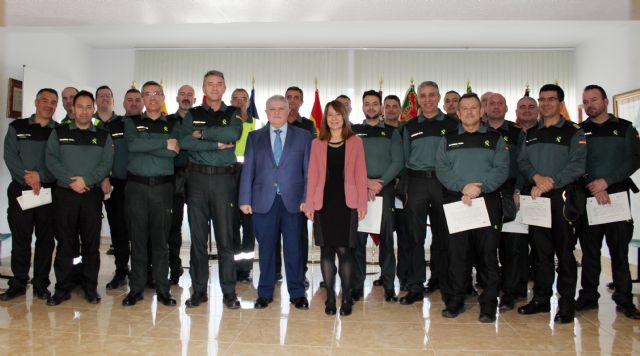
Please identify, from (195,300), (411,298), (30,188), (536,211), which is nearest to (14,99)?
(30,188)

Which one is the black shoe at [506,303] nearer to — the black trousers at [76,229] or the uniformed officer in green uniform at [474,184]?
the uniformed officer in green uniform at [474,184]

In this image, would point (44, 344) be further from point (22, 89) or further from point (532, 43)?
point (532, 43)

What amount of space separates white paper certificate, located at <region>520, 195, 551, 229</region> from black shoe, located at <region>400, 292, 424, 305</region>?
3.46 feet

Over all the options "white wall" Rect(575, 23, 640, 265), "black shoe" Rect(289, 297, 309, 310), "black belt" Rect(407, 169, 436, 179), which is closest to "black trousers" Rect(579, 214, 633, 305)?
"black belt" Rect(407, 169, 436, 179)

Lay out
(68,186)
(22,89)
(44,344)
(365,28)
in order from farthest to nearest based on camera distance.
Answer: (365,28)
(22,89)
(68,186)
(44,344)

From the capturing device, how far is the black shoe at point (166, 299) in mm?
4031

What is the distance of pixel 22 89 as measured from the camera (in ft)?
21.6

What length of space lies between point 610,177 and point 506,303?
125 centimetres

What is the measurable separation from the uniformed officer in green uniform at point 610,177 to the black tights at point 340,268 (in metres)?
1.82

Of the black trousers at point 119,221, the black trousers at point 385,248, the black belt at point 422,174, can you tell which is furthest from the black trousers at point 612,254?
the black trousers at point 119,221

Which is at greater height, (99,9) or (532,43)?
(532,43)

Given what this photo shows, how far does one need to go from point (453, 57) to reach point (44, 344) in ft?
23.7

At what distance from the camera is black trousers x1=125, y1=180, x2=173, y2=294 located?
399 centimetres

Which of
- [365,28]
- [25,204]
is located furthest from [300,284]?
[365,28]
